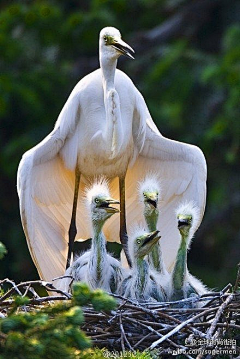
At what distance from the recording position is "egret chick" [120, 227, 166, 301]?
4.86 m

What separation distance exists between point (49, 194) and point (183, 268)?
3.99 ft

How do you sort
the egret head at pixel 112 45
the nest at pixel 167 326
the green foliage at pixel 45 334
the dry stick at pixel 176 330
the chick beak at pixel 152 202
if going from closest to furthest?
the green foliage at pixel 45 334, the dry stick at pixel 176 330, the nest at pixel 167 326, the chick beak at pixel 152 202, the egret head at pixel 112 45

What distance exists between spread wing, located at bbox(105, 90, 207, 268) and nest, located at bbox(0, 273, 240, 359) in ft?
4.27

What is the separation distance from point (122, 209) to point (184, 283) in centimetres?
114

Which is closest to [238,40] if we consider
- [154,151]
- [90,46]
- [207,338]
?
[90,46]

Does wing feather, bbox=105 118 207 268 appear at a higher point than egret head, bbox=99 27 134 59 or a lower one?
lower

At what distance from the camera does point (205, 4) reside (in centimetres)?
1012

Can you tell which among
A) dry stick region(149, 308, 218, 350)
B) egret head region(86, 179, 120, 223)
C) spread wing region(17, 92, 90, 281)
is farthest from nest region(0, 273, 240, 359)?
spread wing region(17, 92, 90, 281)

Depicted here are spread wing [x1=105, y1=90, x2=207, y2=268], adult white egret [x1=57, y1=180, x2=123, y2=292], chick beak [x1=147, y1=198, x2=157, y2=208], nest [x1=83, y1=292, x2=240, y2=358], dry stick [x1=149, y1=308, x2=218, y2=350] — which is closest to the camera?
dry stick [x1=149, y1=308, x2=218, y2=350]

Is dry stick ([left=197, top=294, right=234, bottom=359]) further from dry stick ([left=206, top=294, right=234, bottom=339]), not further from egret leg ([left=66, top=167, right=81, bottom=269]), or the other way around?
egret leg ([left=66, top=167, right=81, bottom=269])

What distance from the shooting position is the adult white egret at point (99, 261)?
16.4 feet

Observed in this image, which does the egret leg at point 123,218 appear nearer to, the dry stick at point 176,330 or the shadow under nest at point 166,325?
the shadow under nest at point 166,325

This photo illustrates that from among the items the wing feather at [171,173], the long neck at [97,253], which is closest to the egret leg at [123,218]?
the wing feather at [171,173]

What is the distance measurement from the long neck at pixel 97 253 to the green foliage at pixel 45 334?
1.64m
